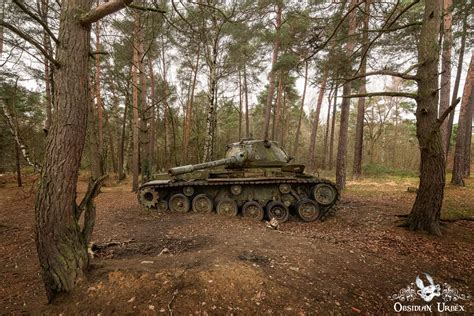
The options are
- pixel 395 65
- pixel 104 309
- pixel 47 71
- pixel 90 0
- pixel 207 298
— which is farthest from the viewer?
pixel 47 71

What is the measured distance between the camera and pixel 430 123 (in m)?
4.56

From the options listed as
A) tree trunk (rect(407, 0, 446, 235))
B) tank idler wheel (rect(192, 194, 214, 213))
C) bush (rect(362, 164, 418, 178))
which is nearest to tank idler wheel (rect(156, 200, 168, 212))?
tank idler wheel (rect(192, 194, 214, 213))

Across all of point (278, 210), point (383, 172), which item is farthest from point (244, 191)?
point (383, 172)

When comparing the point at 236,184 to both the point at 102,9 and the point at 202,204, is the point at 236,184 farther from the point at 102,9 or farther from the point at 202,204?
the point at 102,9

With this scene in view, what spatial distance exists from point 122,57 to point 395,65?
11160 millimetres

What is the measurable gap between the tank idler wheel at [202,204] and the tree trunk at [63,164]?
4.28 metres

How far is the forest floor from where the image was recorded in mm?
2508

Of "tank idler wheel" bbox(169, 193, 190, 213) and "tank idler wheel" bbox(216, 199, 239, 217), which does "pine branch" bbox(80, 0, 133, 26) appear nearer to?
"tank idler wheel" bbox(169, 193, 190, 213)

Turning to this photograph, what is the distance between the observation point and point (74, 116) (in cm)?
260

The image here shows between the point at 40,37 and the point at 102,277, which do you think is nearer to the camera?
the point at 102,277

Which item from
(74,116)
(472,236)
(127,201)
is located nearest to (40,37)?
(127,201)

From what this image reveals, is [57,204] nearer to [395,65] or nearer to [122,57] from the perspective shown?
[395,65]

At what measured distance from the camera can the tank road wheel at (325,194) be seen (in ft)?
21.2

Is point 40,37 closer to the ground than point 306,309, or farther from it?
farther from it
